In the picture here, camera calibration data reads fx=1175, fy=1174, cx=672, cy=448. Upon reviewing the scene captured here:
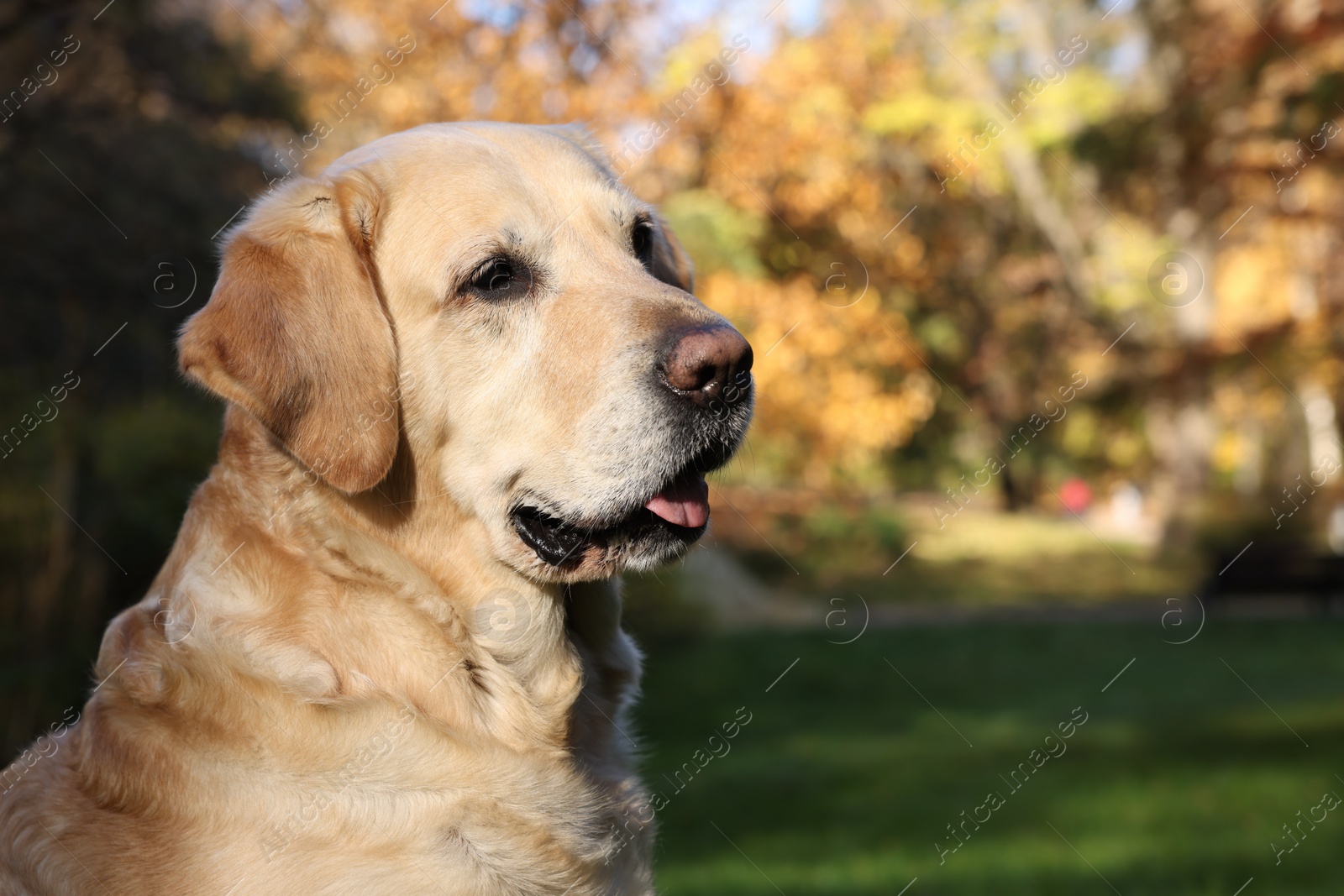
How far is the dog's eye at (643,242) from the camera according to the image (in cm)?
346

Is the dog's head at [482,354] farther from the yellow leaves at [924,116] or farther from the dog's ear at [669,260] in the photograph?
the yellow leaves at [924,116]

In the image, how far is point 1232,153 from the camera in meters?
7.96

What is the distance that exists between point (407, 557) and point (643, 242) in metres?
1.26

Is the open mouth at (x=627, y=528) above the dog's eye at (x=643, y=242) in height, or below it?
below

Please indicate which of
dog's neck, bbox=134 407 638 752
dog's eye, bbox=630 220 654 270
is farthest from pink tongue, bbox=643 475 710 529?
dog's eye, bbox=630 220 654 270

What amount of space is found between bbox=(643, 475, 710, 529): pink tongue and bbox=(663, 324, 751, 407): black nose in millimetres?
233

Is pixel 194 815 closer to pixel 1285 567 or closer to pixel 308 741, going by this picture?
pixel 308 741

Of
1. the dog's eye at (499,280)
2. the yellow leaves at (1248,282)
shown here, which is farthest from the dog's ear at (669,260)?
the yellow leaves at (1248,282)

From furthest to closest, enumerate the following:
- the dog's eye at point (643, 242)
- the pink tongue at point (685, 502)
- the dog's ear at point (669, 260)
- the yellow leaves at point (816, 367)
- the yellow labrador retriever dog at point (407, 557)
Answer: the yellow leaves at point (816, 367), the dog's ear at point (669, 260), the dog's eye at point (643, 242), the pink tongue at point (685, 502), the yellow labrador retriever dog at point (407, 557)

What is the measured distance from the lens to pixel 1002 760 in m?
9.94

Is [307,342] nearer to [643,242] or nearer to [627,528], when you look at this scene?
[627,528]

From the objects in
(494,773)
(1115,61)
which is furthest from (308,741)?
(1115,61)

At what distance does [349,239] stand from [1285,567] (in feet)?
64.7

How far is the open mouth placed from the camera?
2887 mm
